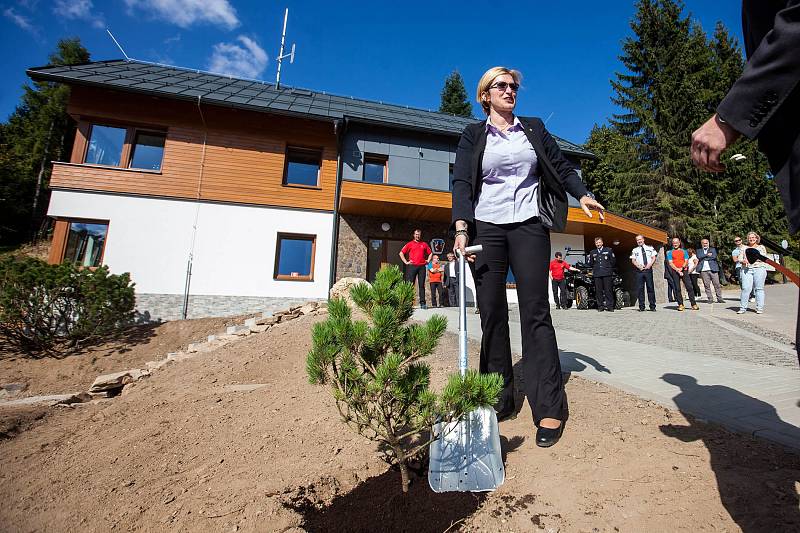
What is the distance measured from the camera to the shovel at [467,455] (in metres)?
1.56

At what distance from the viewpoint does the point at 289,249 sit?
11.8m

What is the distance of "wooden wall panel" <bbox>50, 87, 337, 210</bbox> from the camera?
10695 mm

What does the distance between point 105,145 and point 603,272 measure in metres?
15.4

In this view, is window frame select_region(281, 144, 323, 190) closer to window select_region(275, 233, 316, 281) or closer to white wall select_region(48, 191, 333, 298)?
white wall select_region(48, 191, 333, 298)

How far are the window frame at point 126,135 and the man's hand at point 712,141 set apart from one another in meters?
13.1

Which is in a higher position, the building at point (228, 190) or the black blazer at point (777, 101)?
the building at point (228, 190)

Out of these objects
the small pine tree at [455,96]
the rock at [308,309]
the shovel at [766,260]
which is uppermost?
the small pine tree at [455,96]

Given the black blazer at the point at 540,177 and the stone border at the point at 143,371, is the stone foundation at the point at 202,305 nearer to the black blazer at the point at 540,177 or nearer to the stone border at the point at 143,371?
the stone border at the point at 143,371

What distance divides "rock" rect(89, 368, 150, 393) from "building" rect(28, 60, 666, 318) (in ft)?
16.8

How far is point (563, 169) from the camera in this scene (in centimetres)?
229

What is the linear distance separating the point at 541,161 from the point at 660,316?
351 inches

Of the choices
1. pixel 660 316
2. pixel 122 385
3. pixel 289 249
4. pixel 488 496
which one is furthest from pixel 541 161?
pixel 289 249

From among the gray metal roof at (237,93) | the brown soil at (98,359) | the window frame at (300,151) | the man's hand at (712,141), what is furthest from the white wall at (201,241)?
the man's hand at (712,141)

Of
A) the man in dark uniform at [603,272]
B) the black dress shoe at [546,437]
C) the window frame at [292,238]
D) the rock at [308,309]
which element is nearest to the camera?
the black dress shoe at [546,437]
